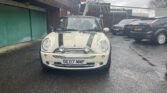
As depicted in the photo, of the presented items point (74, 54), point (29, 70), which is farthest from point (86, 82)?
point (29, 70)

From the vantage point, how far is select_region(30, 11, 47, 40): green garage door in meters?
A: 15.1

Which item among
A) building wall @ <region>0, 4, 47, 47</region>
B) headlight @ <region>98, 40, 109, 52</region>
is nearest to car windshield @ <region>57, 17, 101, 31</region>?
headlight @ <region>98, 40, 109, 52</region>

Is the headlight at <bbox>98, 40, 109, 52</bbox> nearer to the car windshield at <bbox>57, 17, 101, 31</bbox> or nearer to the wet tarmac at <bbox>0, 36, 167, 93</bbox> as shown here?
the wet tarmac at <bbox>0, 36, 167, 93</bbox>

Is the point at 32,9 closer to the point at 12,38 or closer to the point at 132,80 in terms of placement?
the point at 12,38

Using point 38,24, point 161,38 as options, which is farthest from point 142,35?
point 38,24

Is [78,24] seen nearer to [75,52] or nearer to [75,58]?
[75,52]

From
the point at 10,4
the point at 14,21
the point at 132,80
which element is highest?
the point at 10,4

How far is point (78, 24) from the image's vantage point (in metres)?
7.52

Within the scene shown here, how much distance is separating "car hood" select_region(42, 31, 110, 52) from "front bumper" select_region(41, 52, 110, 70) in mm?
228

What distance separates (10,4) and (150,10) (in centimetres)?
2653

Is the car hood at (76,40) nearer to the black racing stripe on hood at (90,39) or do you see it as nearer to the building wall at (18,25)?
the black racing stripe on hood at (90,39)

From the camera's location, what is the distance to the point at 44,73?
6.19 metres

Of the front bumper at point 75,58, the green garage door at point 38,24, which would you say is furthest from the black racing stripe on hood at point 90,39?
the green garage door at point 38,24

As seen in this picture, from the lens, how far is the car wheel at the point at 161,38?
1300cm
